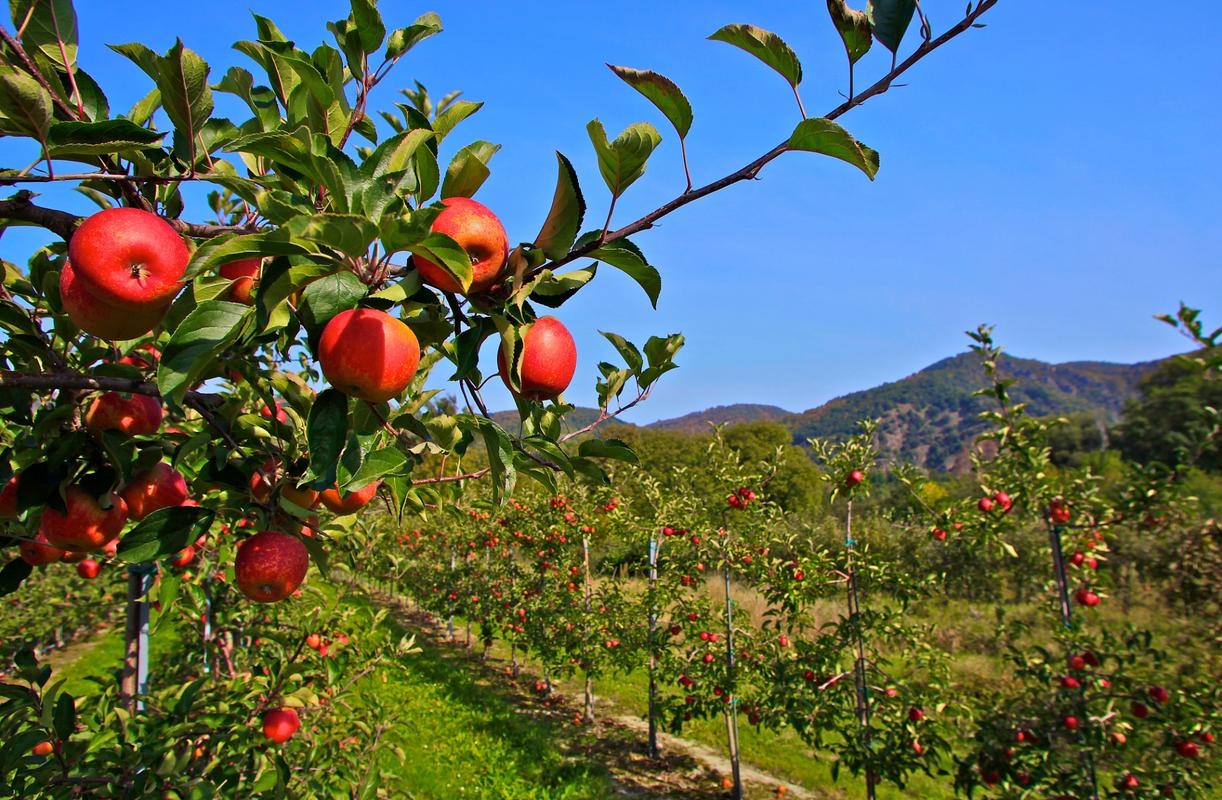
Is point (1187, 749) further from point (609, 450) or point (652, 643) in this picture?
point (652, 643)

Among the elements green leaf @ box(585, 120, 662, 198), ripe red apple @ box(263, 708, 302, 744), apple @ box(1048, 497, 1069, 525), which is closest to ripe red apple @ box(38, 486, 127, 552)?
green leaf @ box(585, 120, 662, 198)

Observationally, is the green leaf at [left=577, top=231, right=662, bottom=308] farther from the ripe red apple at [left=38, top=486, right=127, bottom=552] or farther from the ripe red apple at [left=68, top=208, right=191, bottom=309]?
the ripe red apple at [left=38, top=486, right=127, bottom=552]

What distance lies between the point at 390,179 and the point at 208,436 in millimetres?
A: 837

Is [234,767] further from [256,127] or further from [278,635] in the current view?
[256,127]

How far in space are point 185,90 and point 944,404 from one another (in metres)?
152

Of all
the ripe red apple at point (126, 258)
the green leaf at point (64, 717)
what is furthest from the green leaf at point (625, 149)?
the green leaf at point (64, 717)

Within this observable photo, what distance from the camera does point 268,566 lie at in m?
1.49

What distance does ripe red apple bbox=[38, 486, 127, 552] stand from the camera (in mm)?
1482

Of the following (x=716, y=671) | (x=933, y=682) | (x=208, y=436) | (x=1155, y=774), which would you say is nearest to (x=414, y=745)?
(x=716, y=671)

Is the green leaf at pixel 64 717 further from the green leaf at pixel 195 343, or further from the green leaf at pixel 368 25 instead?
the green leaf at pixel 368 25

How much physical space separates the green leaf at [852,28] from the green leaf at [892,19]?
12 millimetres

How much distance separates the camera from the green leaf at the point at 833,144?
84cm

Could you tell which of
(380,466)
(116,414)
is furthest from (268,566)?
(380,466)

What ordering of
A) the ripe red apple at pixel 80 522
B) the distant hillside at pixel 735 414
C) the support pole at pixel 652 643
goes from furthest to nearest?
the distant hillside at pixel 735 414 < the support pole at pixel 652 643 < the ripe red apple at pixel 80 522
